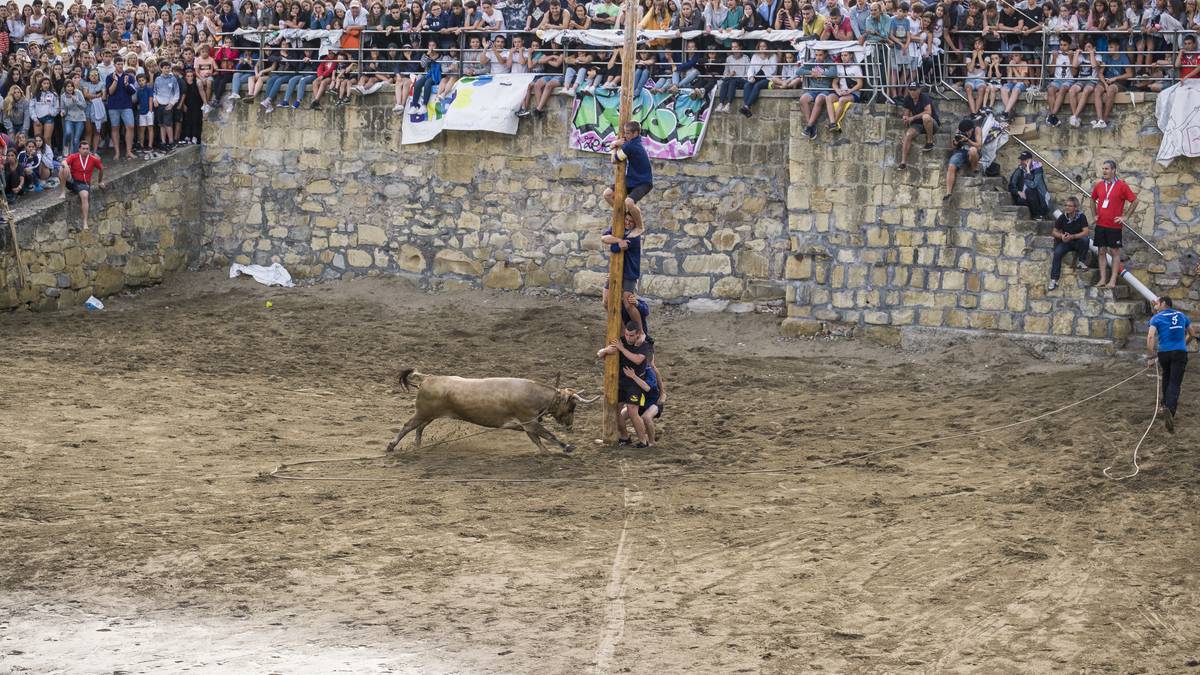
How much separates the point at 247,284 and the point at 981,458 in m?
13.2

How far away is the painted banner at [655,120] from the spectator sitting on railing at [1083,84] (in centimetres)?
491

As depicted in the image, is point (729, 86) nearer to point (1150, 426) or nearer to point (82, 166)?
point (1150, 426)

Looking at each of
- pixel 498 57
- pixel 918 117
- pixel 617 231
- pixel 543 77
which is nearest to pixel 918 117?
pixel 918 117

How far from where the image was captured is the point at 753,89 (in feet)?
69.3

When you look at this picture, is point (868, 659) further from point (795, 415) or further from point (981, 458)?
point (795, 415)

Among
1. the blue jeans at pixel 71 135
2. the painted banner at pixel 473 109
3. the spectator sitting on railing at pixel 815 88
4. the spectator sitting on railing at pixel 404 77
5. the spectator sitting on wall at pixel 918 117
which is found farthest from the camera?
the blue jeans at pixel 71 135

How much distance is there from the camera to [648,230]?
21859 mm

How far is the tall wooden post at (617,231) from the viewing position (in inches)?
575

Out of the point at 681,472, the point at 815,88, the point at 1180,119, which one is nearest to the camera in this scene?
the point at 681,472

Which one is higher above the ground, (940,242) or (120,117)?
(120,117)

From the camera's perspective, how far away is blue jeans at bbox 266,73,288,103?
24.1m

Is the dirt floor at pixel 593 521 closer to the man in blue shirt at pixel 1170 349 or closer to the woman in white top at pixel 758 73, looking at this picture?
the man in blue shirt at pixel 1170 349

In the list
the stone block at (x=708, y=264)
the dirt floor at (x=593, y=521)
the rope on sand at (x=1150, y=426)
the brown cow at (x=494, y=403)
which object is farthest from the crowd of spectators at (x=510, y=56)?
the brown cow at (x=494, y=403)

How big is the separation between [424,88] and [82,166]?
17.1 ft
